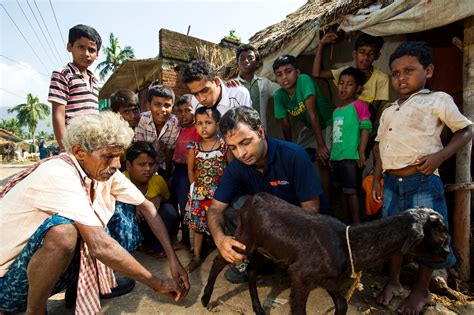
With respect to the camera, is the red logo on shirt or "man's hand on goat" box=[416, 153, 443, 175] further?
the red logo on shirt

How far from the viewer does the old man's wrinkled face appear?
2.20 m

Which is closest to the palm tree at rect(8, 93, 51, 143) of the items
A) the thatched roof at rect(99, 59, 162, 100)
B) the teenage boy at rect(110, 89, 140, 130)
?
the thatched roof at rect(99, 59, 162, 100)

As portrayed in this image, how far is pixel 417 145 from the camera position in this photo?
240 cm

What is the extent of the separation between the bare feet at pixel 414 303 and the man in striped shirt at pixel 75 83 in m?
3.67

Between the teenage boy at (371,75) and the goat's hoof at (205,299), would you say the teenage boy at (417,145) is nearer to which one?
the teenage boy at (371,75)

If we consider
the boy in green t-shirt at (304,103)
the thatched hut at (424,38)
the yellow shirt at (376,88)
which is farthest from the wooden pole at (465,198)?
the boy in green t-shirt at (304,103)

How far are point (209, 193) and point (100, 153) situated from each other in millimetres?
1366

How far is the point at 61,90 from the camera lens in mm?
3393

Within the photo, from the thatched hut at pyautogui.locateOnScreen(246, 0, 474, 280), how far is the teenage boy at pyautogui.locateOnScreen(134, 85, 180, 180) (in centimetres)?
184

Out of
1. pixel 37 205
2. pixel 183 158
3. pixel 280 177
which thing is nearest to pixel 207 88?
pixel 183 158

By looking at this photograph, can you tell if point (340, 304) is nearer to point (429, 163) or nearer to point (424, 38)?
point (429, 163)

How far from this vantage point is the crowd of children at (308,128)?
240cm

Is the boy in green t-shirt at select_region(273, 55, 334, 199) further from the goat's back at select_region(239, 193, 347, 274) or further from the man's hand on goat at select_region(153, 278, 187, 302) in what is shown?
the man's hand on goat at select_region(153, 278, 187, 302)

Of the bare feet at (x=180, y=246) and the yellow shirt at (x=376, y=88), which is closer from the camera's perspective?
the yellow shirt at (x=376, y=88)
